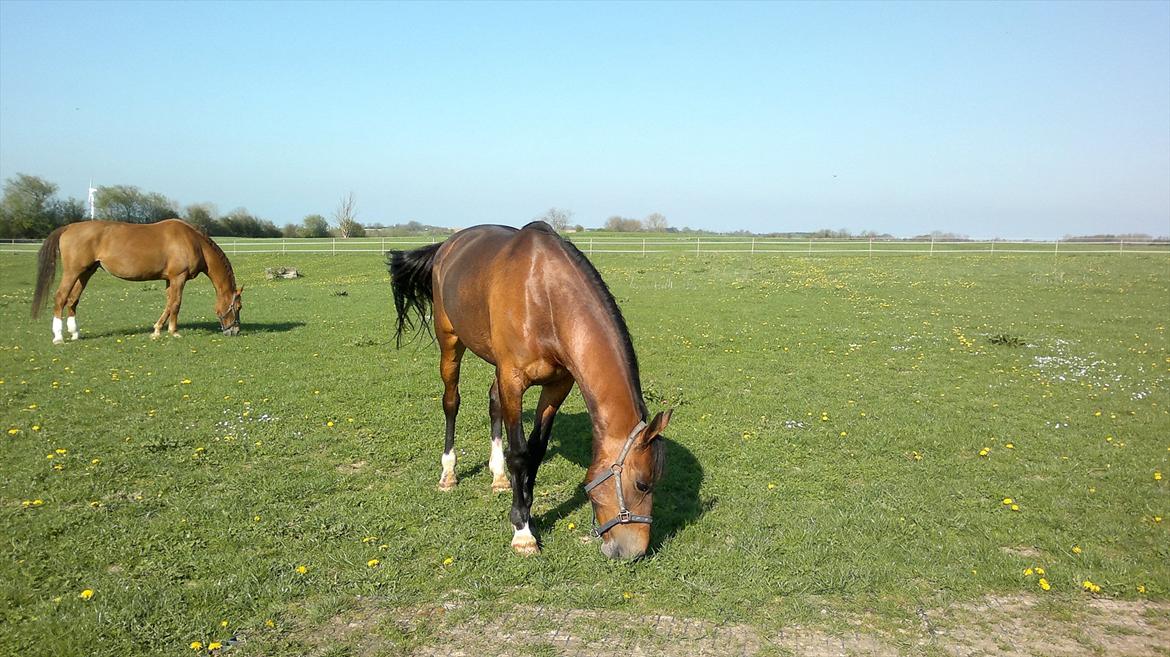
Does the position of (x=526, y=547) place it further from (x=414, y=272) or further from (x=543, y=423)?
(x=414, y=272)

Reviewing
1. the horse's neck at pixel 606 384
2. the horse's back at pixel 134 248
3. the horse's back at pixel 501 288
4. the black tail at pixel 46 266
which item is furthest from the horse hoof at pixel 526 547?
the black tail at pixel 46 266

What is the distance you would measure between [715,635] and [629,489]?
1.00 m

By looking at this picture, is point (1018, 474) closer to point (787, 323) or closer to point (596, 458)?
point (596, 458)

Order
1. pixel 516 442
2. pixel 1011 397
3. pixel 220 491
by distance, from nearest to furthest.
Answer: pixel 516 442 → pixel 220 491 → pixel 1011 397

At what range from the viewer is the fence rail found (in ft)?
148

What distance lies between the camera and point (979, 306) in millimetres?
21391

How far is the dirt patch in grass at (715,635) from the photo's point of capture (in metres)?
3.96

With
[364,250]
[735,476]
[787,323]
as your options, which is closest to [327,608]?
[735,476]

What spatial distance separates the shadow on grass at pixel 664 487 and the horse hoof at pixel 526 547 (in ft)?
1.83

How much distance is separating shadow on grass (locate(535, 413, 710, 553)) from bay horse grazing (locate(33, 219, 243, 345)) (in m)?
10.1

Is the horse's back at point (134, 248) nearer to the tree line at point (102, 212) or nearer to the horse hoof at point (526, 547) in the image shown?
the horse hoof at point (526, 547)

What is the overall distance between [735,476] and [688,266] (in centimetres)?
3278

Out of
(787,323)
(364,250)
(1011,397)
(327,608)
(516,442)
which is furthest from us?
(364,250)

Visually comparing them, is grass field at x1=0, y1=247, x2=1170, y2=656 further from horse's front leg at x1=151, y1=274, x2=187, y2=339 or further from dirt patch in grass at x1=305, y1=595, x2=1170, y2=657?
horse's front leg at x1=151, y1=274, x2=187, y2=339
